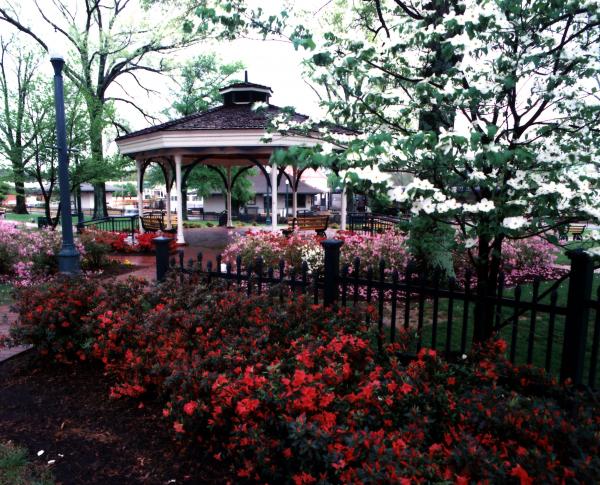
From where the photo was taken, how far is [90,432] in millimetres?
3457

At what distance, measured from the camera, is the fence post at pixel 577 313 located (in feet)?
11.0

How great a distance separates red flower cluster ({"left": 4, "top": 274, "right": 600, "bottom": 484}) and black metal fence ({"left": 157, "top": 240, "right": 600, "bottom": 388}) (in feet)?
1.15

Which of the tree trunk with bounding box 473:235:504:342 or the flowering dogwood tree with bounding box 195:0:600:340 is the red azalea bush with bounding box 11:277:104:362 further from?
the tree trunk with bounding box 473:235:504:342

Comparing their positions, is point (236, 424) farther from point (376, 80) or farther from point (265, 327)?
point (376, 80)

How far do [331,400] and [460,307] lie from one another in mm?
5030

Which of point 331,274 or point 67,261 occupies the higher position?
point 331,274

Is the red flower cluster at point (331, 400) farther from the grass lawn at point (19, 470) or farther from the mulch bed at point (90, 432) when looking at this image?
the grass lawn at point (19, 470)

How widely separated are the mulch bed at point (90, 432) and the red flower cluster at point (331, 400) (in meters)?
0.17

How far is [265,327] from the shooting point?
3967 millimetres

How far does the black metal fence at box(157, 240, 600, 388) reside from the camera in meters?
3.41

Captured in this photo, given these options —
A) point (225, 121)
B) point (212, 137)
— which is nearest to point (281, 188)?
point (225, 121)

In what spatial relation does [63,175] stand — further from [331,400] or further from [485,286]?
[485,286]

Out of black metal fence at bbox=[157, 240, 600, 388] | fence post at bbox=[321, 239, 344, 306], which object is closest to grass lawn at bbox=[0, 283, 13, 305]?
black metal fence at bbox=[157, 240, 600, 388]

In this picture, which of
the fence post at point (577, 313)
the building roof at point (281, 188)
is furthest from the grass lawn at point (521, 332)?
the building roof at point (281, 188)
